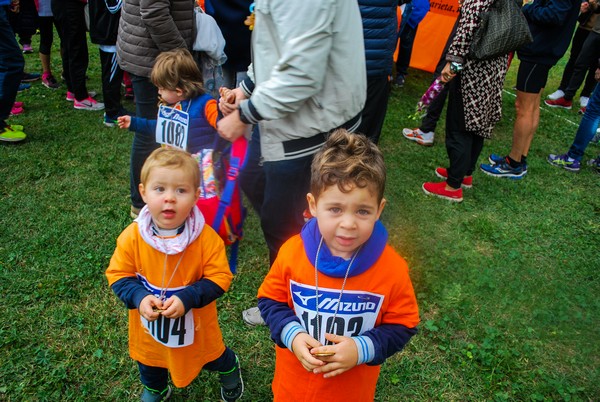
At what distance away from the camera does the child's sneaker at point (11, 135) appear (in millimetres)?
4422

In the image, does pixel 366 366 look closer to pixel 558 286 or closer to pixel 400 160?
pixel 558 286

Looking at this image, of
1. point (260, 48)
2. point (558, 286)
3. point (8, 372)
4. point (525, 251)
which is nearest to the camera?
point (260, 48)

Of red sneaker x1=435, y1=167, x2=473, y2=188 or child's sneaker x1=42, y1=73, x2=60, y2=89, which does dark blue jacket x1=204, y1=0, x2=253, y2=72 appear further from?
child's sneaker x1=42, y1=73, x2=60, y2=89

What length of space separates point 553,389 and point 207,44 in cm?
307

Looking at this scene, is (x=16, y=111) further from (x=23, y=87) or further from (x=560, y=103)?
(x=560, y=103)

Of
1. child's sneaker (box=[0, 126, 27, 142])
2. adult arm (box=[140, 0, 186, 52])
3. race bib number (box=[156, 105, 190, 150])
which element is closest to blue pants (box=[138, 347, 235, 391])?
race bib number (box=[156, 105, 190, 150])

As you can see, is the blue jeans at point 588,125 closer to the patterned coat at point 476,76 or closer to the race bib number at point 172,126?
the patterned coat at point 476,76

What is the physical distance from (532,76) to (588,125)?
1166mm

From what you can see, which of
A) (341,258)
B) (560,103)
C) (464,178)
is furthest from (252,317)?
(560,103)

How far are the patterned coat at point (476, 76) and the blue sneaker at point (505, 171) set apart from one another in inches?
41.1

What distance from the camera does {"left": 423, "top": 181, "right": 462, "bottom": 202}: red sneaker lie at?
4.18 metres

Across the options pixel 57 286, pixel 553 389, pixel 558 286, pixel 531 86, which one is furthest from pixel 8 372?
pixel 531 86

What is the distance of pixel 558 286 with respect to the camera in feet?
10.6

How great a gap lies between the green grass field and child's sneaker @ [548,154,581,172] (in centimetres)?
13
